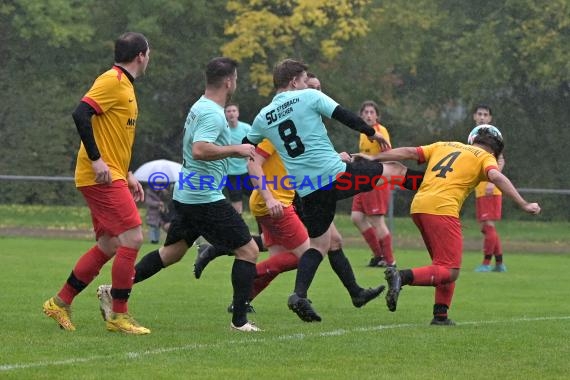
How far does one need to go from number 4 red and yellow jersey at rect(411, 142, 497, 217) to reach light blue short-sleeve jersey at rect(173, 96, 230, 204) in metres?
1.65

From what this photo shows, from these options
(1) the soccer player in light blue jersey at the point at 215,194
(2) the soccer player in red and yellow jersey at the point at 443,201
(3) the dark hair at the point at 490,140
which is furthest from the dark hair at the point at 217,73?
(3) the dark hair at the point at 490,140

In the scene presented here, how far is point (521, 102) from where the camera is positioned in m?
36.5

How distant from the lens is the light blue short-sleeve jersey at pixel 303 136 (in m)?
9.97

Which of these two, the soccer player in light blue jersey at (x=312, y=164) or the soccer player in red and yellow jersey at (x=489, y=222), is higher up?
the soccer player in light blue jersey at (x=312, y=164)

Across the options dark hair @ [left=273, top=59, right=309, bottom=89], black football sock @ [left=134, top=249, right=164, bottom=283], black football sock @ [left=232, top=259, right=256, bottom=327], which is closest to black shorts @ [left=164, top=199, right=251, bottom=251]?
black football sock @ [left=232, top=259, right=256, bottom=327]

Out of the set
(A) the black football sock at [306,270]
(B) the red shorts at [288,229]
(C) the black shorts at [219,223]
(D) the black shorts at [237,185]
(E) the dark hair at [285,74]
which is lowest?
(D) the black shorts at [237,185]

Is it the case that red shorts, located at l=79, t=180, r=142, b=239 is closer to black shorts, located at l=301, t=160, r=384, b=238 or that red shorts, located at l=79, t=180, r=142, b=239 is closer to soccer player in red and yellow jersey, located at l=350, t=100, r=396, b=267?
black shorts, located at l=301, t=160, r=384, b=238

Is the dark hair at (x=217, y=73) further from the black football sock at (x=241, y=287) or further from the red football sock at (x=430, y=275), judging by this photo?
the red football sock at (x=430, y=275)

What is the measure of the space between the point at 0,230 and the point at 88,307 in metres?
15.2

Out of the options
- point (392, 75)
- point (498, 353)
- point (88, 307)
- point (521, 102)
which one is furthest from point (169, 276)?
point (392, 75)

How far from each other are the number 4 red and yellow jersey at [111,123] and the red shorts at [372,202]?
882 centimetres

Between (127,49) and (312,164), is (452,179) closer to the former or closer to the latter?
(312,164)

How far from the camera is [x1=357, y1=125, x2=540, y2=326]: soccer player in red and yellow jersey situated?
382 inches

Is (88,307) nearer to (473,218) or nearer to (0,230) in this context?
(0,230)
